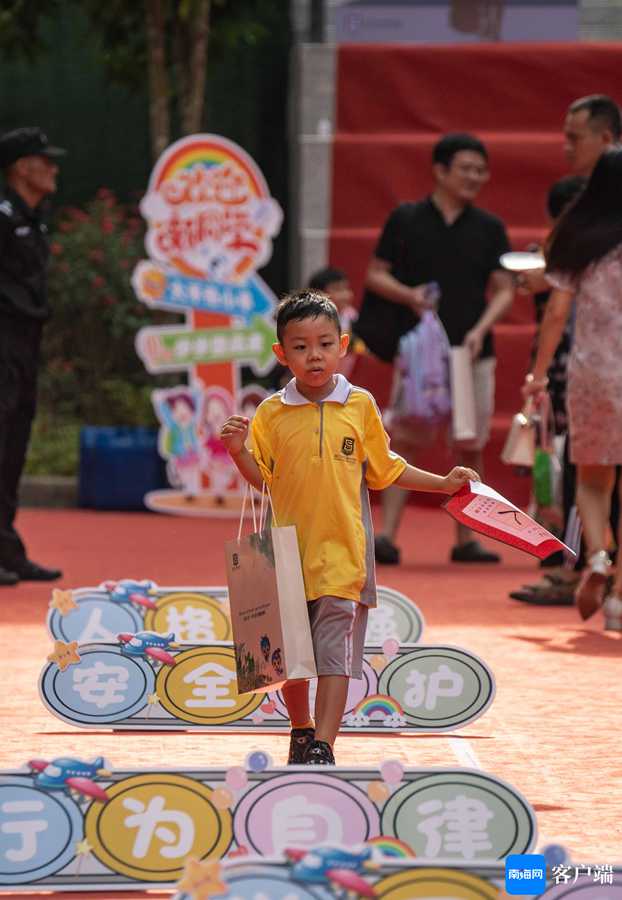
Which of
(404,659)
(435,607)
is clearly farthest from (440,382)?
(404,659)

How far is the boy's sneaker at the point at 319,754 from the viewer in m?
4.26

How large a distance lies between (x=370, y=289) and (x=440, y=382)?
0.64 metres

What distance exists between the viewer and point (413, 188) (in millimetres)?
13797

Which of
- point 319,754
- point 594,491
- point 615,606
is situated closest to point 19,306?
point 594,491

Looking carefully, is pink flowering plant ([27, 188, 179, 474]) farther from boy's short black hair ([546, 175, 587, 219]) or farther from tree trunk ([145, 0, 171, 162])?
boy's short black hair ([546, 175, 587, 219])

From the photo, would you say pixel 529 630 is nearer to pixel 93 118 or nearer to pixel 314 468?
pixel 314 468

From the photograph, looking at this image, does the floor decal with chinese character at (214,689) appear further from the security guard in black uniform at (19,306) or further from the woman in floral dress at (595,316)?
the security guard in black uniform at (19,306)

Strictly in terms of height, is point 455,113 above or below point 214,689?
above

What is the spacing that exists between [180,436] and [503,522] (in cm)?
769

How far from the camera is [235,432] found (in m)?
4.39

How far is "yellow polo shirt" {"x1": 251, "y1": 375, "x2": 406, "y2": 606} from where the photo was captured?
4461 millimetres

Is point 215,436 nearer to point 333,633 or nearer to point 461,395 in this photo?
point 461,395

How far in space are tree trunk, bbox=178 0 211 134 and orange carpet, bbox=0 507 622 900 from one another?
413 cm

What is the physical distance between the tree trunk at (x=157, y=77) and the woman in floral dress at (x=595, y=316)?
6.45m
